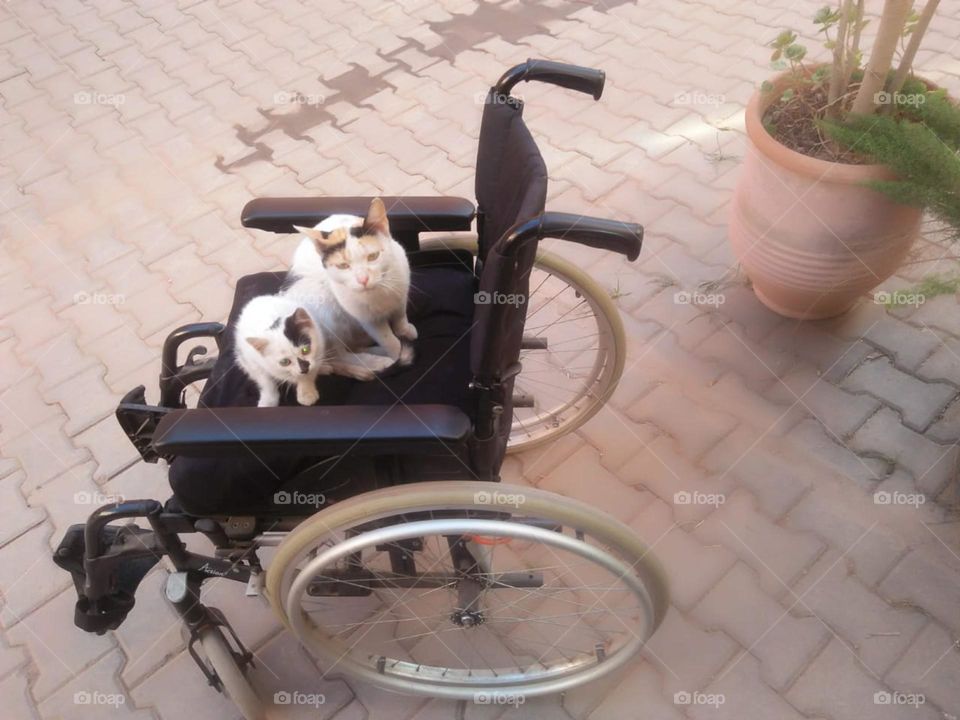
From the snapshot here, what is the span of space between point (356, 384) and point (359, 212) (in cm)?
42

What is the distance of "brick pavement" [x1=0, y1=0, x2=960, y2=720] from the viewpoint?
1.85 meters

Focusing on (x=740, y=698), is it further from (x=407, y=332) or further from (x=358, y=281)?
(x=358, y=281)

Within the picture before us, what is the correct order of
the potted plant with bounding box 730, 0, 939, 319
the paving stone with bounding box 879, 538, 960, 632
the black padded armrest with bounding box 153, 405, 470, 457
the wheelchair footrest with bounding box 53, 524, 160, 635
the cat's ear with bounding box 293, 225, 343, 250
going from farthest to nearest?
the potted plant with bounding box 730, 0, 939, 319, the paving stone with bounding box 879, 538, 960, 632, the wheelchair footrest with bounding box 53, 524, 160, 635, the cat's ear with bounding box 293, 225, 343, 250, the black padded armrest with bounding box 153, 405, 470, 457

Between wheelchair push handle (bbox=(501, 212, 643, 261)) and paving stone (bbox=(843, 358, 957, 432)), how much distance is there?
1.57 meters

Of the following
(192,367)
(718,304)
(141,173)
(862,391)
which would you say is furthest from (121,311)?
(862,391)

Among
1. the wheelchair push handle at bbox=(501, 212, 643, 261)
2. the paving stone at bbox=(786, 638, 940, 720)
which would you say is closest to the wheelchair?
the wheelchair push handle at bbox=(501, 212, 643, 261)

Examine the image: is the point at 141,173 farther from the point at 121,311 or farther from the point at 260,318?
the point at 260,318

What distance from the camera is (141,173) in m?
3.42

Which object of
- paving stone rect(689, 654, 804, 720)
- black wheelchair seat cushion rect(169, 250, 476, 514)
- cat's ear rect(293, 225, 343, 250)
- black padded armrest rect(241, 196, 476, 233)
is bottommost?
paving stone rect(689, 654, 804, 720)

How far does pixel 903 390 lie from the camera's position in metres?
2.29

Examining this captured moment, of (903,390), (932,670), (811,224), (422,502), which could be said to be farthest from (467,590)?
(903,390)

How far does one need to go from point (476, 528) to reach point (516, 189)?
667mm

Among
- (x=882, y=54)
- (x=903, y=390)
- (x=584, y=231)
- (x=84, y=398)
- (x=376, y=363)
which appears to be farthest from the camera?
(x=84, y=398)

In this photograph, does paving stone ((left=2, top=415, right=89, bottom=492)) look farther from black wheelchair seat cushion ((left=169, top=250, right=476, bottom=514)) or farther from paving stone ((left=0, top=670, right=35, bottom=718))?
black wheelchair seat cushion ((left=169, top=250, right=476, bottom=514))
